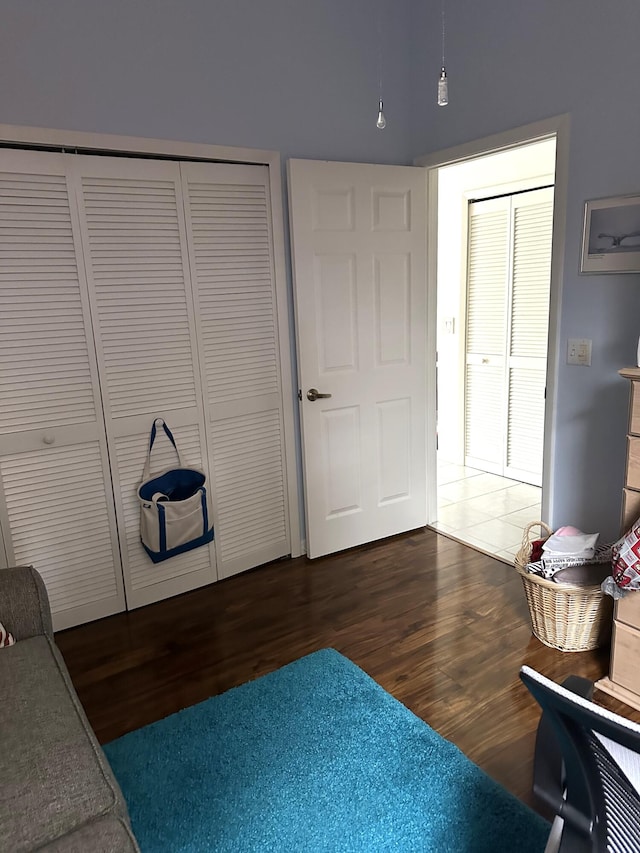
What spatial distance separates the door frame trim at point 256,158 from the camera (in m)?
2.30

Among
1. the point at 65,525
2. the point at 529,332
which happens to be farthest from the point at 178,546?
the point at 529,332

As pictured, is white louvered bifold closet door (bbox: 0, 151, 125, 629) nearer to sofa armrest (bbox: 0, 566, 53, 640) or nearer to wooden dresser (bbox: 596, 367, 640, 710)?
sofa armrest (bbox: 0, 566, 53, 640)

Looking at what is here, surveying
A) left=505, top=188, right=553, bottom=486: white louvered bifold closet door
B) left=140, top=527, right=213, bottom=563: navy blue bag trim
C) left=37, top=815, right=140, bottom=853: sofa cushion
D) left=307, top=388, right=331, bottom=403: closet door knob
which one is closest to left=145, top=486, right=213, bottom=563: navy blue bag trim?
A: left=140, top=527, right=213, bottom=563: navy blue bag trim

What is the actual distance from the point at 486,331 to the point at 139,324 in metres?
2.80

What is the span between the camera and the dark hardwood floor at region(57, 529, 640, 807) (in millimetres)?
2039

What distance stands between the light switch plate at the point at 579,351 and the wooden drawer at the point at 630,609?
981 mm

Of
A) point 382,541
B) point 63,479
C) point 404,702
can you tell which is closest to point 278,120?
point 63,479

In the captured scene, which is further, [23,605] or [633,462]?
[633,462]

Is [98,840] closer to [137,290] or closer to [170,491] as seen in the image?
[170,491]

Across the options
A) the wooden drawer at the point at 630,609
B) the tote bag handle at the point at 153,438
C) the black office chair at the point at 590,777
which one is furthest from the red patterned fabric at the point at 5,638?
the wooden drawer at the point at 630,609

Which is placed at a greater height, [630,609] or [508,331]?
[508,331]

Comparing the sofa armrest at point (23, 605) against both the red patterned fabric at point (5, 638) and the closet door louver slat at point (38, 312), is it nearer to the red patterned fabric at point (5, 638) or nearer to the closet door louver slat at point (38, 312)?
the red patterned fabric at point (5, 638)

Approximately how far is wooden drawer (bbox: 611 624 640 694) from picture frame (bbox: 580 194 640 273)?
1.34 m

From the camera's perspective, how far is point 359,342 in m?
3.14
